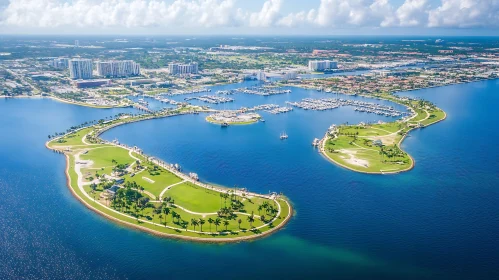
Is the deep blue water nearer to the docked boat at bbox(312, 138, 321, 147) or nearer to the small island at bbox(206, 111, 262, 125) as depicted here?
the docked boat at bbox(312, 138, 321, 147)

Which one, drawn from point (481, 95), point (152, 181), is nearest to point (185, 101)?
point (152, 181)

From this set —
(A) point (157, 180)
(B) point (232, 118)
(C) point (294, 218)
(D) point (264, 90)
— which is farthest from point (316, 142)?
(D) point (264, 90)

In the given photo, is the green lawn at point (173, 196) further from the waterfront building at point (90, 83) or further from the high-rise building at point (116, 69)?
the high-rise building at point (116, 69)

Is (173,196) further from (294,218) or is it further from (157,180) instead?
(294,218)

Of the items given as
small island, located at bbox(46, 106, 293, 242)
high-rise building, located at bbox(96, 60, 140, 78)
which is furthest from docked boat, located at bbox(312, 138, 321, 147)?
high-rise building, located at bbox(96, 60, 140, 78)

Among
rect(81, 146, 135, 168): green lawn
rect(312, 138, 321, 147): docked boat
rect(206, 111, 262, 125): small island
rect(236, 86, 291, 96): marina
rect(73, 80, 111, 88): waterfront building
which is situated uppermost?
rect(73, 80, 111, 88): waterfront building
